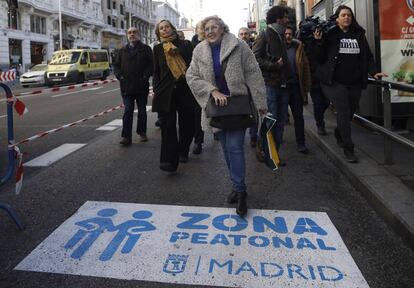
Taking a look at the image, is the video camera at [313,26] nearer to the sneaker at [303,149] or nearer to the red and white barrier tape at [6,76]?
the sneaker at [303,149]

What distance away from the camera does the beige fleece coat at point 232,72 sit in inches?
163

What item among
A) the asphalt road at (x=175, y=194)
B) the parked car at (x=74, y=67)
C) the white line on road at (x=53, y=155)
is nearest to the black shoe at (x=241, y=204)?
the asphalt road at (x=175, y=194)

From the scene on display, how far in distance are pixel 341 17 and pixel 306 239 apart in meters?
3.01

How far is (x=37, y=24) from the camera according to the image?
46531 millimetres

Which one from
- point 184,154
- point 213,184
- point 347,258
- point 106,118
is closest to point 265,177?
point 213,184

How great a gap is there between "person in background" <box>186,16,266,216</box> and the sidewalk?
50.1 inches

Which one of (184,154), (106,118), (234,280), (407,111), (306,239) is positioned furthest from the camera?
(106,118)

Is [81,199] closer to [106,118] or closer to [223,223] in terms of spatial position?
[223,223]

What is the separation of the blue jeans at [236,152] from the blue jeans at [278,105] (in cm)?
196

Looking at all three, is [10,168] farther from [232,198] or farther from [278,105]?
[278,105]

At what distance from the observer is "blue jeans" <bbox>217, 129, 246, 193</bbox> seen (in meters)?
4.31

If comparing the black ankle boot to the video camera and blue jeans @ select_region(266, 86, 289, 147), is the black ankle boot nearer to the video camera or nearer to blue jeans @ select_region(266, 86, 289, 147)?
blue jeans @ select_region(266, 86, 289, 147)

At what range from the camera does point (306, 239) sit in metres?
3.82

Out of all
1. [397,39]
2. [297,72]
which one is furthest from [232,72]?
[397,39]
